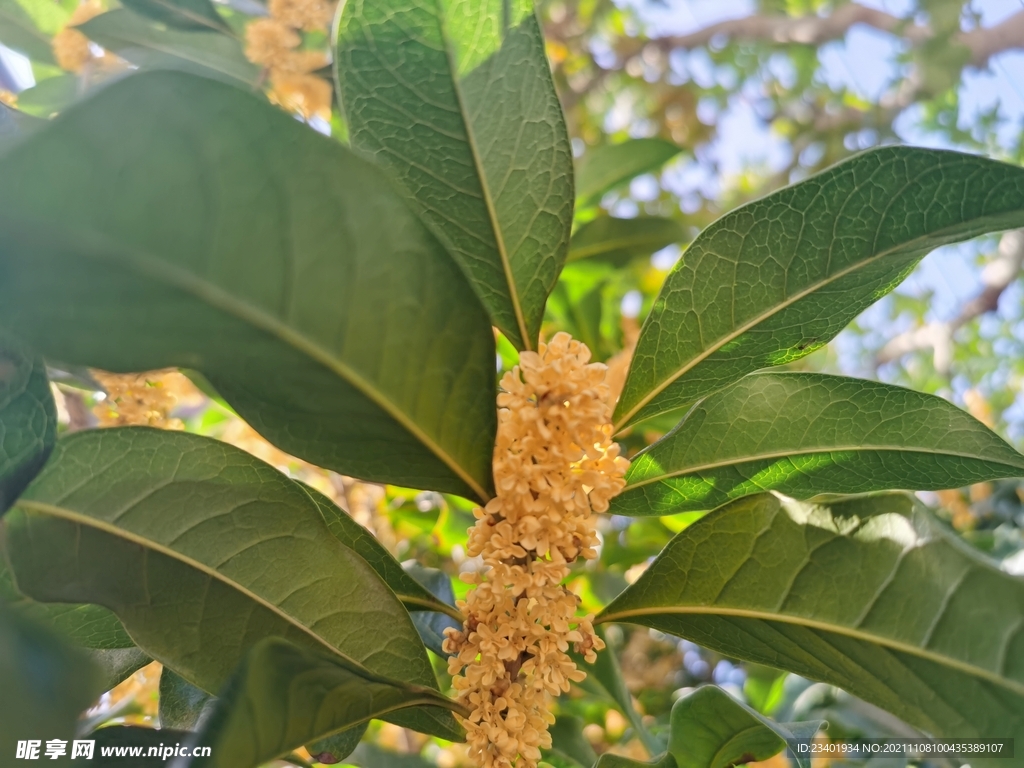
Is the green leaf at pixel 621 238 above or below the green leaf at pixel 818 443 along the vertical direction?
above

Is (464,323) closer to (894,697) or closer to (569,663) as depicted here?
(569,663)

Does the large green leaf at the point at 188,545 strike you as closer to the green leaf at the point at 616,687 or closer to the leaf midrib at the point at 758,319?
the leaf midrib at the point at 758,319

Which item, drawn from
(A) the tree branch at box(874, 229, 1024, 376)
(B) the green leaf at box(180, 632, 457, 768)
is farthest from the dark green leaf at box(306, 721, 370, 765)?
(A) the tree branch at box(874, 229, 1024, 376)

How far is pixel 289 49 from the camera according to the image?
1.30m

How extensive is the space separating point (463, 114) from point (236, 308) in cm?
32

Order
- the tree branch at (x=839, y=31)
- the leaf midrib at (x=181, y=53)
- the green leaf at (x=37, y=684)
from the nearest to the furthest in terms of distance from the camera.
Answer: the green leaf at (x=37, y=684) < the leaf midrib at (x=181, y=53) < the tree branch at (x=839, y=31)

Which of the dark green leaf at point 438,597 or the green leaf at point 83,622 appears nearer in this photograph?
the green leaf at point 83,622

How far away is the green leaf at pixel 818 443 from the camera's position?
0.65 metres

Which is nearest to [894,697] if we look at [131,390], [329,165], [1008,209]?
[1008,209]

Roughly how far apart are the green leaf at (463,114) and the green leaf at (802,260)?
16cm

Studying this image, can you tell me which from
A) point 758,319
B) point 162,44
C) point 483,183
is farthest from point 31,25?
point 758,319

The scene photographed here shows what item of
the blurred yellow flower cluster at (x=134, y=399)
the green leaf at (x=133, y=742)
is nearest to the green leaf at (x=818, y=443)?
the green leaf at (x=133, y=742)

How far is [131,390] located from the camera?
2.94 feet

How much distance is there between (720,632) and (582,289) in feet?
3.69
